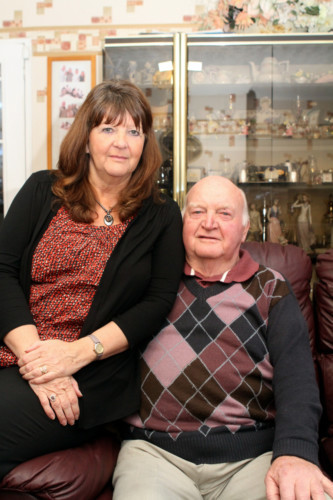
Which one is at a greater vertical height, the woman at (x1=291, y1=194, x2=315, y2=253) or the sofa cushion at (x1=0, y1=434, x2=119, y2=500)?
the woman at (x1=291, y1=194, x2=315, y2=253)

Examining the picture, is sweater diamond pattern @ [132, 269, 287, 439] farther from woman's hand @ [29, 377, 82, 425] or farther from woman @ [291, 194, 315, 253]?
woman @ [291, 194, 315, 253]

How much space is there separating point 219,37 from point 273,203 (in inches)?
42.1

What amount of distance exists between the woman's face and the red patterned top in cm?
21

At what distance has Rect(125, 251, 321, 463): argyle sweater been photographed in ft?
4.23

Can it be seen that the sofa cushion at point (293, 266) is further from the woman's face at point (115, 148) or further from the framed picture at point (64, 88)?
the framed picture at point (64, 88)

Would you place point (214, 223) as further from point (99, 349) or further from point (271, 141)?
point (271, 141)

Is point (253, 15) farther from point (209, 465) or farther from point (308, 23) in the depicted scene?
point (209, 465)

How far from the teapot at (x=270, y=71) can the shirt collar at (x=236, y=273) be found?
75.7 inches

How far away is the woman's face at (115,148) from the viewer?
1.50m

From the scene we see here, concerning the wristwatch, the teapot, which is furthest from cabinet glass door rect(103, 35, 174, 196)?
the wristwatch

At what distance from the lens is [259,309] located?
4.52ft

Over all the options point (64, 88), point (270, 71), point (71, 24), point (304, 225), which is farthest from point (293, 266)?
point (71, 24)

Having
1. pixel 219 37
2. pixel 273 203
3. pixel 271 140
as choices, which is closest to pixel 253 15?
pixel 219 37

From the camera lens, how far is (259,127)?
310 cm
